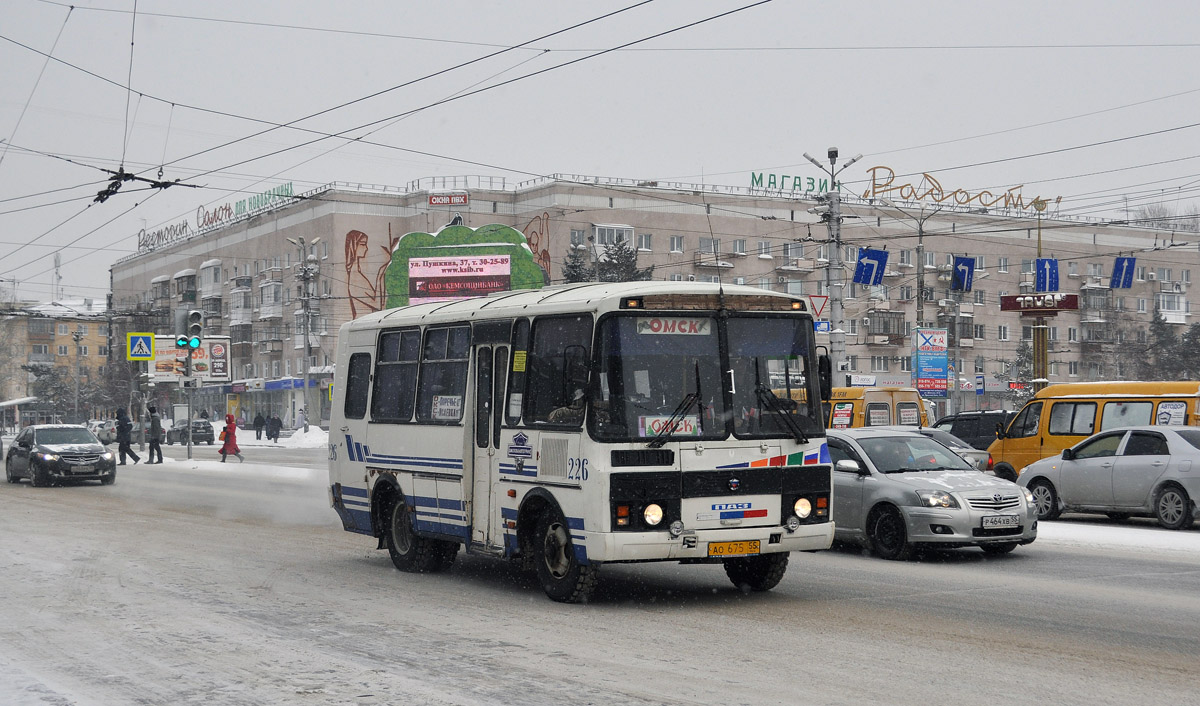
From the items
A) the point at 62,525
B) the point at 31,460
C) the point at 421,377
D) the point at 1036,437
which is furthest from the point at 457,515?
the point at 31,460

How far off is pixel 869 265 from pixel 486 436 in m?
Answer: 28.1

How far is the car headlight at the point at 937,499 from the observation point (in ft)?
47.2

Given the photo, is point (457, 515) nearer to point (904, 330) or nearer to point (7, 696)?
point (7, 696)

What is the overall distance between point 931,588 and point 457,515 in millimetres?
4422

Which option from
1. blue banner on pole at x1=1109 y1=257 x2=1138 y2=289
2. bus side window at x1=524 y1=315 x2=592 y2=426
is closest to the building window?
blue banner on pole at x1=1109 y1=257 x2=1138 y2=289

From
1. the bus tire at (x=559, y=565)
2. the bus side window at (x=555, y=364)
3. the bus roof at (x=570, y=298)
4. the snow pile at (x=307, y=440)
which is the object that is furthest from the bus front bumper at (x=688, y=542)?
the snow pile at (x=307, y=440)

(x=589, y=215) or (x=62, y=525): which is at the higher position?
(x=589, y=215)

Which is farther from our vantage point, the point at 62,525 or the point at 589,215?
the point at 589,215

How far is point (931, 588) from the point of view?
12078mm

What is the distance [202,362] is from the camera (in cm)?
4834

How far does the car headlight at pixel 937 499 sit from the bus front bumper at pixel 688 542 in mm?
3582

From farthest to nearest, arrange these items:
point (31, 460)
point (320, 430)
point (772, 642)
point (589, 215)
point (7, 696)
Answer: point (589, 215)
point (320, 430)
point (31, 460)
point (772, 642)
point (7, 696)

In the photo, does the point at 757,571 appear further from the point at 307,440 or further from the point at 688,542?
the point at 307,440

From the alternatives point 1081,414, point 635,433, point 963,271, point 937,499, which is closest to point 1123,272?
point 963,271
